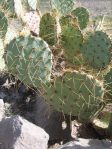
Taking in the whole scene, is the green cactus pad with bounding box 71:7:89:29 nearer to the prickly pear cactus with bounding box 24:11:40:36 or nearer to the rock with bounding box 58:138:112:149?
the prickly pear cactus with bounding box 24:11:40:36

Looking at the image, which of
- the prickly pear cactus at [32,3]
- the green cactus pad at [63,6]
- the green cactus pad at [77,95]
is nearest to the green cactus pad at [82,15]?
the green cactus pad at [63,6]

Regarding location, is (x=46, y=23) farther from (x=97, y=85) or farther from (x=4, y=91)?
(x=97, y=85)

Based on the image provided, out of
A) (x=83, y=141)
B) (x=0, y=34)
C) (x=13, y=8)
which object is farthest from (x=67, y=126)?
(x=13, y=8)

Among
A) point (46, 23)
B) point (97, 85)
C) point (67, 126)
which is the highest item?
point (46, 23)

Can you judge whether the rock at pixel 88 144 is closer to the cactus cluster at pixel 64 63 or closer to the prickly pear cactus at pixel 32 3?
the cactus cluster at pixel 64 63

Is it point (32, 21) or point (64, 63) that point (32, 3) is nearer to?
point (32, 21)

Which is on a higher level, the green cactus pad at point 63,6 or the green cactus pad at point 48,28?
the green cactus pad at point 63,6

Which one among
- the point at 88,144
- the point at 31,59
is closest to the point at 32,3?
the point at 31,59

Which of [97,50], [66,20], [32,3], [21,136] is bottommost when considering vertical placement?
[21,136]
